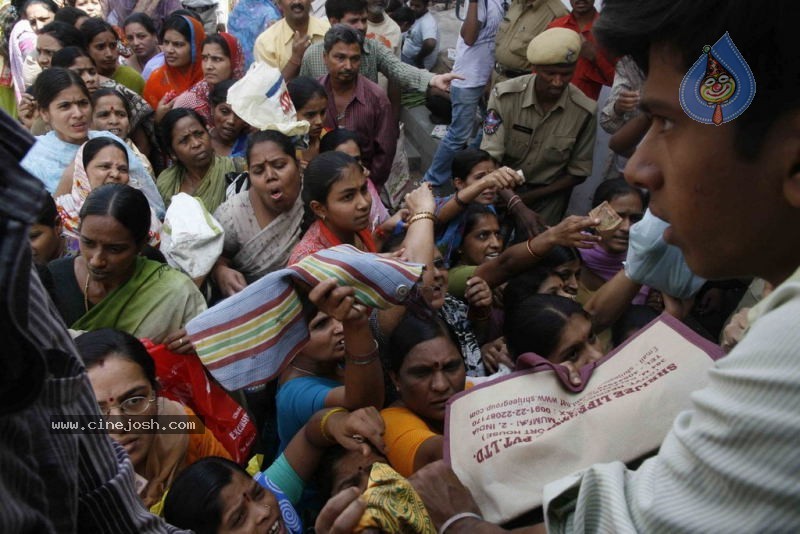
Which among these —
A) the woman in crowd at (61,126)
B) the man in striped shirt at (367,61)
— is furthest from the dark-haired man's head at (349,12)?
the woman in crowd at (61,126)

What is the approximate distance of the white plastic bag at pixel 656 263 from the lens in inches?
96.1

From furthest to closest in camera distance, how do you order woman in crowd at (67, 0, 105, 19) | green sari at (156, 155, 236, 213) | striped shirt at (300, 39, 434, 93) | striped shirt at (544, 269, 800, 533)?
1. woman in crowd at (67, 0, 105, 19)
2. striped shirt at (300, 39, 434, 93)
3. green sari at (156, 155, 236, 213)
4. striped shirt at (544, 269, 800, 533)

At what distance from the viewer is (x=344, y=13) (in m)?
5.54

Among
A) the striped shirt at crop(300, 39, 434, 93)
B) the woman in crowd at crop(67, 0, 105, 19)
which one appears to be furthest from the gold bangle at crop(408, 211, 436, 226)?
the woman in crowd at crop(67, 0, 105, 19)

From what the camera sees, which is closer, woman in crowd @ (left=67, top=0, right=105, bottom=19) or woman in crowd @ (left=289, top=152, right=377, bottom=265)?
woman in crowd @ (left=289, top=152, right=377, bottom=265)

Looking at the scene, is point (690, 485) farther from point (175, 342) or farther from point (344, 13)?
point (344, 13)

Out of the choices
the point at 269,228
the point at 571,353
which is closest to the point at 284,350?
the point at 571,353

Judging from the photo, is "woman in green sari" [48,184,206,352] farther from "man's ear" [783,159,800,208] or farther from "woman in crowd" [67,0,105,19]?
"woman in crowd" [67,0,105,19]

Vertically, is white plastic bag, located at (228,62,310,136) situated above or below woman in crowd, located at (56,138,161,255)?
above

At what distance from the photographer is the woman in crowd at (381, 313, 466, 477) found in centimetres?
227

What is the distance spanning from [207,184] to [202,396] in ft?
6.23

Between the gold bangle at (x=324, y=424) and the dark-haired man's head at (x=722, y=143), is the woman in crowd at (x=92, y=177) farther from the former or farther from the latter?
the dark-haired man's head at (x=722, y=143)

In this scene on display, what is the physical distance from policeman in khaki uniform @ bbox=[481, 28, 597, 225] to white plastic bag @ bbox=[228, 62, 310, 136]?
1.27m

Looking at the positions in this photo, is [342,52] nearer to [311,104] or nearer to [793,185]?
[311,104]
